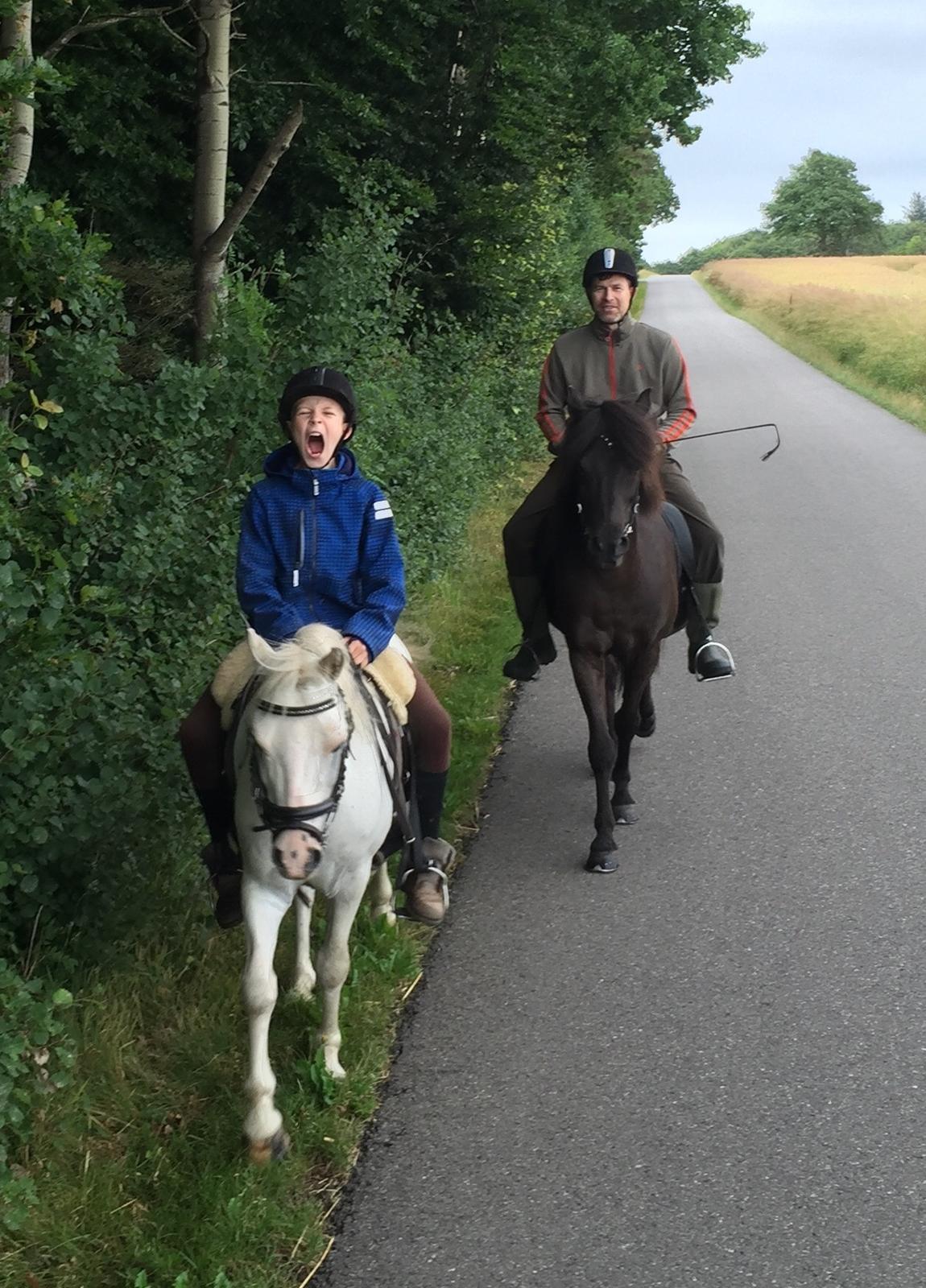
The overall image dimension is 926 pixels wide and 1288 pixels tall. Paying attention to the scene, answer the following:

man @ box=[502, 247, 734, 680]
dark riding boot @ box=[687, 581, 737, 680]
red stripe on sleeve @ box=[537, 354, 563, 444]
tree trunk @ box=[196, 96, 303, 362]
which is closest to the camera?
man @ box=[502, 247, 734, 680]

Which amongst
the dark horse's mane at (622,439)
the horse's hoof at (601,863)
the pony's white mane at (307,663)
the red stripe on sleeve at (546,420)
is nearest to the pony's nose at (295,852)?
the pony's white mane at (307,663)

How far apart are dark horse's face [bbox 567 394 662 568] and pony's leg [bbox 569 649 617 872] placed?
2.02 ft

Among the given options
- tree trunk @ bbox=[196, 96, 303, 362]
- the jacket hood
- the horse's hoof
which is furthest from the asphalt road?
tree trunk @ bbox=[196, 96, 303, 362]

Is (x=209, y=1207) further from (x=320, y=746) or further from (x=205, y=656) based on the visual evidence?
(x=205, y=656)

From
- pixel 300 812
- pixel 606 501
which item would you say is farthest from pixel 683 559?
pixel 300 812

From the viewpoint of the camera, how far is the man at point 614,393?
6297 mm

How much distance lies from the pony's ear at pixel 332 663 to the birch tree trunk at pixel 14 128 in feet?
10.6

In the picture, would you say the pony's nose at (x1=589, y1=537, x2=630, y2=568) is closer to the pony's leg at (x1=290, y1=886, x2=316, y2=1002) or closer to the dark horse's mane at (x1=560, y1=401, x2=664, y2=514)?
the dark horse's mane at (x1=560, y1=401, x2=664, y2=514)

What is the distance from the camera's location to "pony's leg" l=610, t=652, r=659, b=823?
6.14m

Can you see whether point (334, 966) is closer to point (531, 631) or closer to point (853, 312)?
point (531, 631)

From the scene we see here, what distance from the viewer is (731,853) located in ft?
18.6

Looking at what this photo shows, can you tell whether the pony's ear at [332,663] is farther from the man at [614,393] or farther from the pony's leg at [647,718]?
the pony's leg at [647,718]

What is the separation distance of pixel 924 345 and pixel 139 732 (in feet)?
90.7

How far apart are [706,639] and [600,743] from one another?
1.25 m
